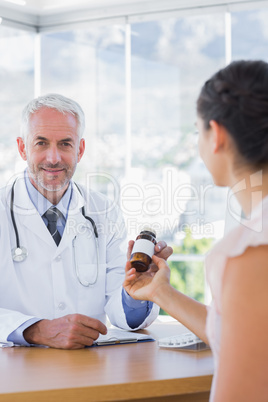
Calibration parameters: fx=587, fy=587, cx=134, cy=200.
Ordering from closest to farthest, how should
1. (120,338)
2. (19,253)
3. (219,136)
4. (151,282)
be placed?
(219,136)
(151,282)
(120,338)
(19,253)

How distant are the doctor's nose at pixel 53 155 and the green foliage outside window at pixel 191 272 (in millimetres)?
2618

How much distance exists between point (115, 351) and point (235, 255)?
0.86 m

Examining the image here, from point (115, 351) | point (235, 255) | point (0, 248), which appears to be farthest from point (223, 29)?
point (235, 255)

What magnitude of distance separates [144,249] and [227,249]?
2.37 feet

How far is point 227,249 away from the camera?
3.82 feet

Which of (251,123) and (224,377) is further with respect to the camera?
(251,123)

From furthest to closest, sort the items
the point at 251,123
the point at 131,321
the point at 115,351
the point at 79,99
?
1. the point at 79,99
2. the point at 131,321
3. the point at 115,351
4. the point at 251,123

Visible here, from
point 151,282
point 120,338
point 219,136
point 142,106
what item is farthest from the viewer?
point 142,106

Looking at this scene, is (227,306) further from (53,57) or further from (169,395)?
(53,57)

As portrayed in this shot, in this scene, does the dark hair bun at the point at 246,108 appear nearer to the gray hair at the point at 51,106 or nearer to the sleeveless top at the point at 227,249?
the sleeveless top at the point at 227,249

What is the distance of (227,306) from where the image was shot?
1.11 m

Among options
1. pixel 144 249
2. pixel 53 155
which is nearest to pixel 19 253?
pixel 53 155

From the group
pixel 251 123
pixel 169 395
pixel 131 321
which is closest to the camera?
pixel 251 123

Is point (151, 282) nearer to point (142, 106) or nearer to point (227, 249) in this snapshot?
point (227, 249)
